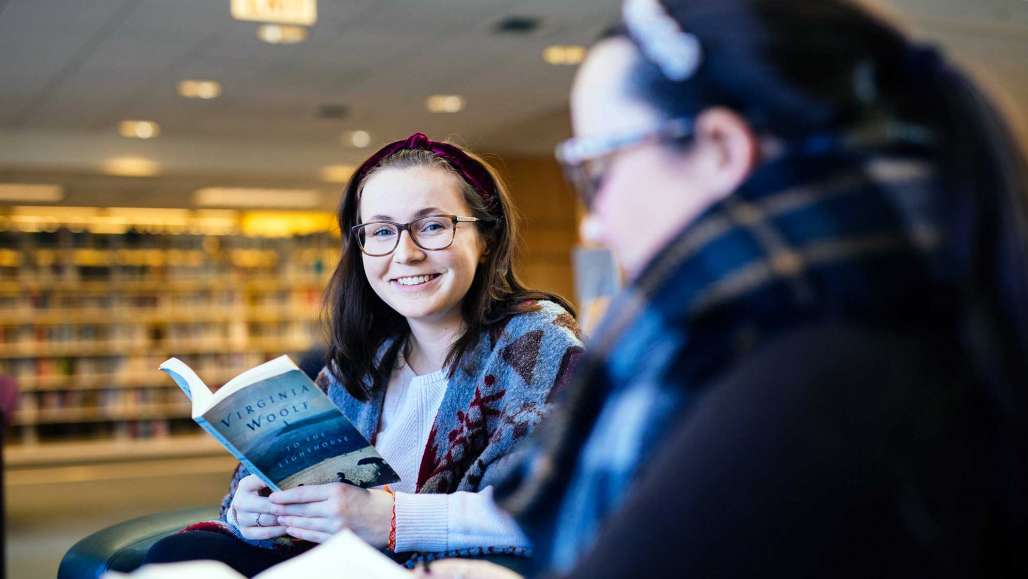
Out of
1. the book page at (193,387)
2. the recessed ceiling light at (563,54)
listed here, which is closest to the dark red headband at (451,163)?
the book page at (193,387)

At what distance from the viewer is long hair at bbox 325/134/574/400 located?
1833 mm

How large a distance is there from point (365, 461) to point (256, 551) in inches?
12.9

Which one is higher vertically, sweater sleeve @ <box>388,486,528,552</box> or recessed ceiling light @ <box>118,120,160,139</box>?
recessed ceiling light @ <box>118,120,160,139</box>

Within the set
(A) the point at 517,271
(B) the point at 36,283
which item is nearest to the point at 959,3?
(A) the point at 517,271

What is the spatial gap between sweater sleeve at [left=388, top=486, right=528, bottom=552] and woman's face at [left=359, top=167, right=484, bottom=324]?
0.37m

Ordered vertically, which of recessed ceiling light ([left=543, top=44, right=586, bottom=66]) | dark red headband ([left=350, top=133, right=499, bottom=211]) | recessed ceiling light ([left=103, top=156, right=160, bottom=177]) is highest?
recessed ceiling light ([left=543, top=44, right=586, bottom=66])

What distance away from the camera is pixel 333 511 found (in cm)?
149

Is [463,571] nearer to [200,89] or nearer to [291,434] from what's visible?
[291,434]

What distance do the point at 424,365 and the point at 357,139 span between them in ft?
26.9

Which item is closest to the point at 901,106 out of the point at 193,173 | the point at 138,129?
the point at 138,129

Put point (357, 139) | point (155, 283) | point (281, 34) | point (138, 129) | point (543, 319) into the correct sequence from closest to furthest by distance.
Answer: point (543, 319) < point (281, 34) < point (138, 129) < point (357, 139) < point (155, 283)

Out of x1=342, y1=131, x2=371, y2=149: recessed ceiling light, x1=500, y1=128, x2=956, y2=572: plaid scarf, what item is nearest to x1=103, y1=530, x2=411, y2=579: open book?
x1=500, y1=128, x2=956, y2=572: plaid scarf

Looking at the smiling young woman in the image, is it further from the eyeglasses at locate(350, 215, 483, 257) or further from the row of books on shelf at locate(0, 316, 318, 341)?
the row of books on shelf at locate(0, 316, 318, 341)

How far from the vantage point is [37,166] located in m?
8.96
